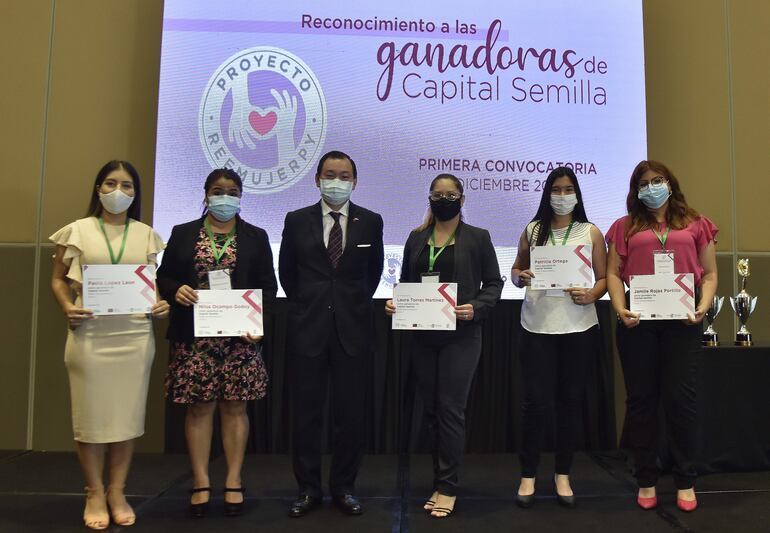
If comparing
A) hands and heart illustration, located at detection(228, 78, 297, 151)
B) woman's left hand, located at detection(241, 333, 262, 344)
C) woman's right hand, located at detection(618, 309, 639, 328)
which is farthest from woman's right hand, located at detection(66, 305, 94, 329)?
woman's right hand, located at detection(618, 309, 639, 328)

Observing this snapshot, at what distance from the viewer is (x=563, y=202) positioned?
Answer: 270 centimetres

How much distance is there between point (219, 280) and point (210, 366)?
361mm

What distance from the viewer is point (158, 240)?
8.64 ft

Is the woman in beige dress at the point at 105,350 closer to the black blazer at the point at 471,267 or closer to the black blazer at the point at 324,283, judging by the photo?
the black blazer at the point at 324,283

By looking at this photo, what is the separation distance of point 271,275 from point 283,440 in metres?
1.58

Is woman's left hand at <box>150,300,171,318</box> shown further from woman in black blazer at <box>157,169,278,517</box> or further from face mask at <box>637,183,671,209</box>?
face mask at <box>637,183,671,209</box>

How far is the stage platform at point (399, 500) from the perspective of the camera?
247 cm

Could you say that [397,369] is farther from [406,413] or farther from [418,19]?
→ [418,19]

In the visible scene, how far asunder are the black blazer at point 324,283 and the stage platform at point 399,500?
761 millimetres

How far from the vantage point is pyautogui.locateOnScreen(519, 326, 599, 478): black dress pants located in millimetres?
2617

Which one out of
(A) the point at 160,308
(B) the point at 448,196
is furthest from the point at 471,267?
(A) the point at 160,308

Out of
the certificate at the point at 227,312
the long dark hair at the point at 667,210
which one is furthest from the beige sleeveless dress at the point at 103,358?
the long dark hair at the point at 667,210

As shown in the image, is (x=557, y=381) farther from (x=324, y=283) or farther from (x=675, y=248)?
(x=324, y=283)

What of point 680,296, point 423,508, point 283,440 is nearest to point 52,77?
point 283,440
